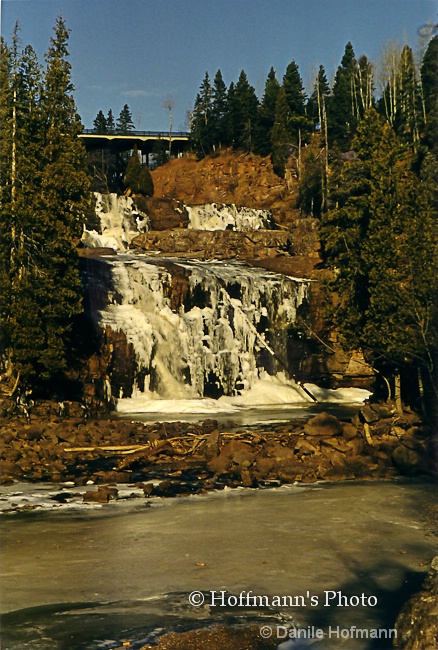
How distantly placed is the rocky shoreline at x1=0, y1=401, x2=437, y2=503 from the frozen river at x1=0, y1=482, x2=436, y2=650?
2005mm

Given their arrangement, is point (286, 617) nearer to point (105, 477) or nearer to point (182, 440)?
point (105, 477)

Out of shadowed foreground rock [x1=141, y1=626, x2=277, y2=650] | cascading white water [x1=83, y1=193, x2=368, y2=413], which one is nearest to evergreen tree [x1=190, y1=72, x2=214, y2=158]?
cascading white water [x1=83, y1=193, x2=368, y2=413]

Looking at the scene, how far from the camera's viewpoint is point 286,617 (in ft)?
30.6

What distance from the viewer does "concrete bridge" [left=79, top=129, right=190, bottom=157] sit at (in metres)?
77.8

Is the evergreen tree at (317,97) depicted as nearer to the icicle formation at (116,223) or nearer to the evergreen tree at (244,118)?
the evergreen tree at (244,118)

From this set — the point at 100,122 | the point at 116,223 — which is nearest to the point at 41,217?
the point at 116,223

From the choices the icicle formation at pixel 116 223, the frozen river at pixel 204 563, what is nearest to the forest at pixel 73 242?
the frozen river at pixel 204 563

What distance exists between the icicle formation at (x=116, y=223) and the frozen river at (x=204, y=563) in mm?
38328

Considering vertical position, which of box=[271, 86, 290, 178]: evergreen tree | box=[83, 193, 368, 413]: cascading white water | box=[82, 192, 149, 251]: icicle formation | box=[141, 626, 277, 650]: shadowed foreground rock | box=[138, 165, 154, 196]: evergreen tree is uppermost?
box=[271, 86, 290, 178]: evergreen tree

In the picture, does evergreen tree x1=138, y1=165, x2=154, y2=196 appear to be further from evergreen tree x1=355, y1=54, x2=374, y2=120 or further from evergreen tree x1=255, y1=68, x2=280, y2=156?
evergreen tree x1=355, y1=54, x2=374, y2=120

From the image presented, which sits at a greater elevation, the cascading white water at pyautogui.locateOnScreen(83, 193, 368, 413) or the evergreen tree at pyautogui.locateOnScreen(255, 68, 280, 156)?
the evergreen tree at pyautogui.locateOnScreen(255, 68, 280, 156)

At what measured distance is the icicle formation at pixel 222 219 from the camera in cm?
5903

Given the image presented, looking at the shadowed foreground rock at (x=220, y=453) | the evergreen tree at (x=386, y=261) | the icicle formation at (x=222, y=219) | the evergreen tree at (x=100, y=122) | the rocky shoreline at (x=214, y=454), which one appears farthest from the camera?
the evergreen tree at (x=100, y=122)

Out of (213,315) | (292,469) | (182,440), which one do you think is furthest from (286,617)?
(213,315)
